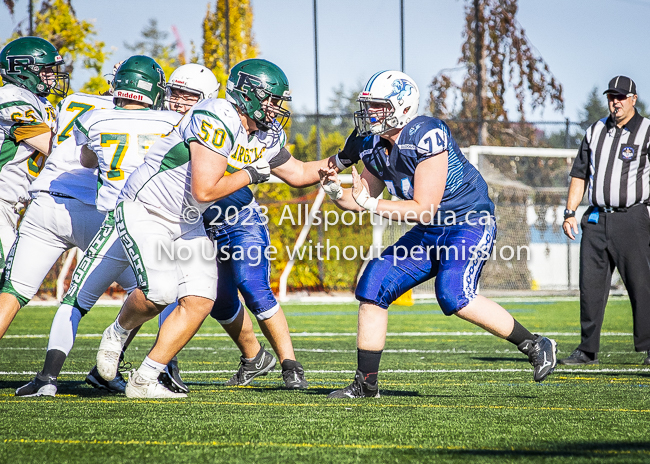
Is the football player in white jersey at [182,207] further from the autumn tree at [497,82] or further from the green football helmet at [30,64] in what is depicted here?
the autumn tree at [497,82]

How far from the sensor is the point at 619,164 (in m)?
5.94

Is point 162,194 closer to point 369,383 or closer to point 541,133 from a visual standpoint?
point 369,383

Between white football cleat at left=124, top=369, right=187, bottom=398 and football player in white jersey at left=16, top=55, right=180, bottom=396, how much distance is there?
424 mm

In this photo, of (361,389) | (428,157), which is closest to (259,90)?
(428,157)

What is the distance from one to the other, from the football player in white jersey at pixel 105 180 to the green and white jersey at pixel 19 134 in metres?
0.65

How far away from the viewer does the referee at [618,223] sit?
5.91 metres

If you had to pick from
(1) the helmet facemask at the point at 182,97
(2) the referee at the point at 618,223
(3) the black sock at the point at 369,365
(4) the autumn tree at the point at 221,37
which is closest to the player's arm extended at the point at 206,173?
(3) the black sock at the point at 369,365

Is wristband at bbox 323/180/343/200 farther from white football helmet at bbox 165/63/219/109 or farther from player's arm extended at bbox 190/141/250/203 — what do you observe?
white football helmet at bbox 165/63/219/109

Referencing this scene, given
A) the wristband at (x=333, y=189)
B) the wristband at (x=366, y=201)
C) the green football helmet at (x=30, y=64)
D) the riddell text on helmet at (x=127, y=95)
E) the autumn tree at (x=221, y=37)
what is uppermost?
the autumn tree at (x=221, y=37)

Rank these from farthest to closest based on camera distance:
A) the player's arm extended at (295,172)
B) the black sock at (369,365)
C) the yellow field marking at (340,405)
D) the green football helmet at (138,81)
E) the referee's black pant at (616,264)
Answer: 1. the referee's black pant at (616,264)
2. the player's arm extended at (295,172)
3. the green football helmet at (138,81)
4. the black sock at (369,365)
5. the yellow field marking at (340,405)

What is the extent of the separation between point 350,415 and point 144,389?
3.98 feet

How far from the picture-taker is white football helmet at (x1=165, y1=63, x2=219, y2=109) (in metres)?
4.95

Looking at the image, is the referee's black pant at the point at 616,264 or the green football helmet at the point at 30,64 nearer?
the green football helmet at the point at 30,64

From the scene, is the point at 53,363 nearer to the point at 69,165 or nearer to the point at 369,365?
the point at 69,165
